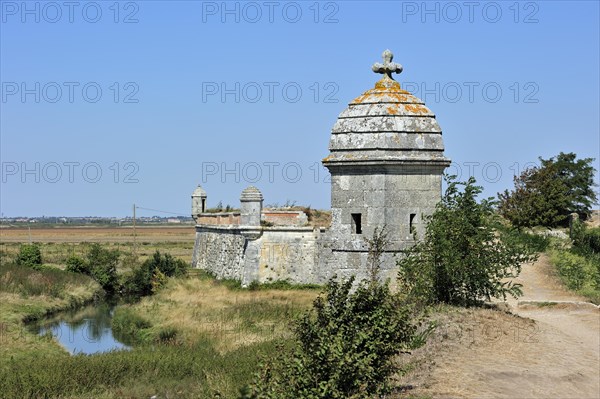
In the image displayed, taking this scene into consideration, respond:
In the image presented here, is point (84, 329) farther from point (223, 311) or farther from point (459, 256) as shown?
point (459, 256)

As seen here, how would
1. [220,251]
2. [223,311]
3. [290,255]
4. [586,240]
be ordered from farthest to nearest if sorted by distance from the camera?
[220,251]
[290,255]
[586,240]
[223,311]

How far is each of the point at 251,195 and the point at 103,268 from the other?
11881 mm

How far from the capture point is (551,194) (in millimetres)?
32188

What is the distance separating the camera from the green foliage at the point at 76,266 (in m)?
38.2

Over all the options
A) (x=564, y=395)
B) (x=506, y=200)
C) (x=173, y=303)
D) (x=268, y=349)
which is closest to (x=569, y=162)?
(x=506, y=200)

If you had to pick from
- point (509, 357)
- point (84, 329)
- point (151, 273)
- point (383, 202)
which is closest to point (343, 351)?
point (509, 357)

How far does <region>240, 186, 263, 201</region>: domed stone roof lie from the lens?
28.7 meters

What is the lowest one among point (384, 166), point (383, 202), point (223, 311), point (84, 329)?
point (84, 329)

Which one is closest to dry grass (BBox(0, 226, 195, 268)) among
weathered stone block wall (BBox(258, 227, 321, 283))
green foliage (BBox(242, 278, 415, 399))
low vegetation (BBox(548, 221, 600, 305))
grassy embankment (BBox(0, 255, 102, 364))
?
grassy embankment (BBox(0, 255, 102, 364))

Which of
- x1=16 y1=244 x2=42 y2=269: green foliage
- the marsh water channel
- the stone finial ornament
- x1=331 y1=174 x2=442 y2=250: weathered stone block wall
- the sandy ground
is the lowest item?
the marsh water channel

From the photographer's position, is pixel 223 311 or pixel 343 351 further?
pixel 223 311

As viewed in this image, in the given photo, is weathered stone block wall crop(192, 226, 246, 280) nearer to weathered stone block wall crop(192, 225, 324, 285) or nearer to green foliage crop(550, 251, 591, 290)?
weathered stone block wall crop(192, 225, 324, 285)

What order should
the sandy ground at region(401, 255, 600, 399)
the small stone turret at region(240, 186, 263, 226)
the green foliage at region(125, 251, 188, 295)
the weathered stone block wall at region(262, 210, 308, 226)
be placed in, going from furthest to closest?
the green foliage at region(125, 251, 188, 295) < the weathered stone block wall at region(262, 210, 308, 226) < the small stone turret at region(240, 186, 263, 226) < the sandy ground at region(401, 255, 600, 399)

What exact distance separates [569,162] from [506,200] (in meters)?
3.62
